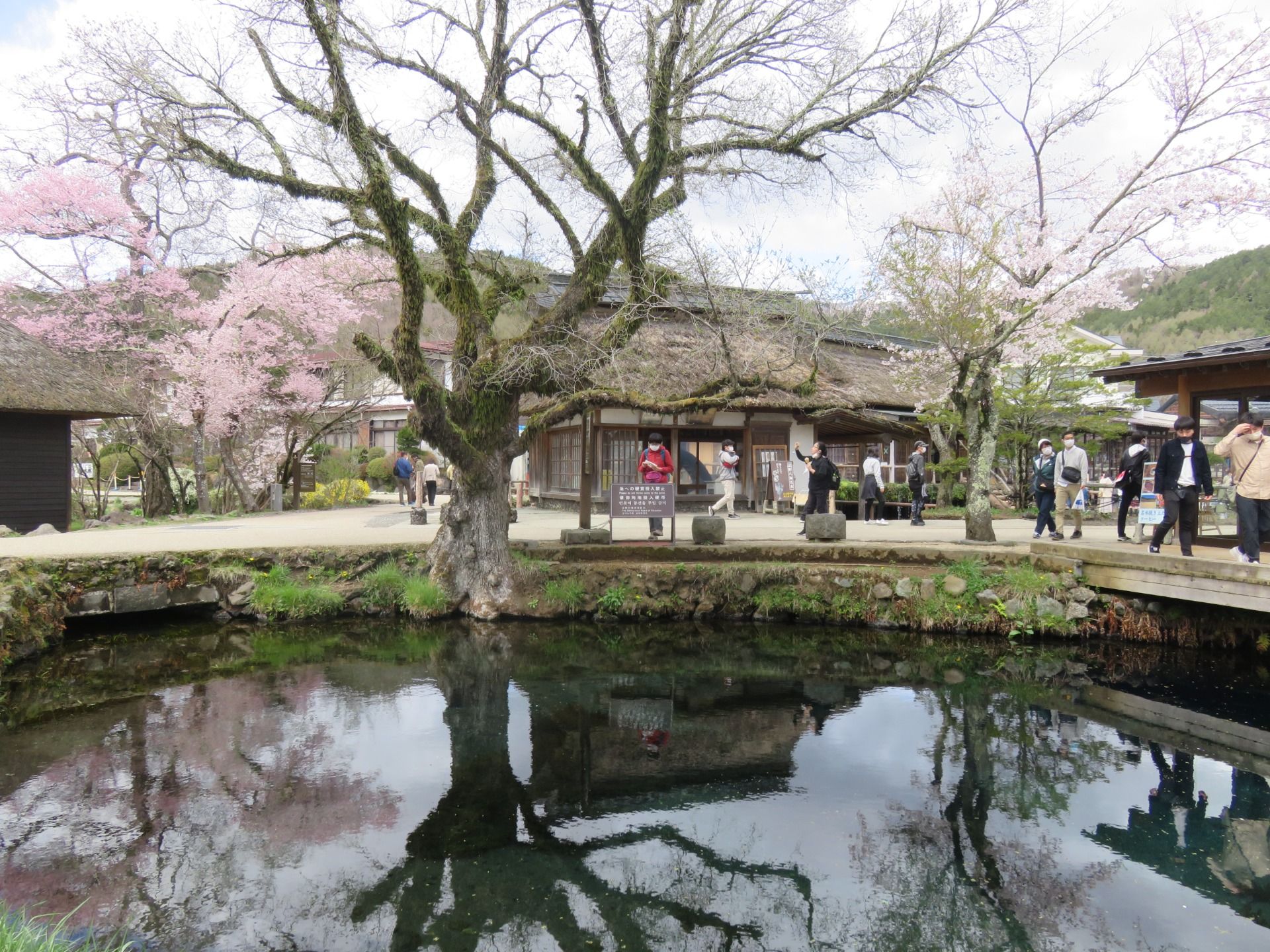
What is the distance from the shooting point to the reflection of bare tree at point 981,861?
374 centimetres

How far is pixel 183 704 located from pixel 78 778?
1620 mm

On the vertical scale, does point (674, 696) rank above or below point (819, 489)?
below

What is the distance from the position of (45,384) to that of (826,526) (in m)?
13.7

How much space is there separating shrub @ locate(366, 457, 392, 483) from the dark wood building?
14.7 metres

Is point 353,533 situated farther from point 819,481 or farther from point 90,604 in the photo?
point 819,481

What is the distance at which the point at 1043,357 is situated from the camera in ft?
53.2

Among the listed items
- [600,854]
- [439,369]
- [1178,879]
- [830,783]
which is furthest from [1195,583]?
[439,369]

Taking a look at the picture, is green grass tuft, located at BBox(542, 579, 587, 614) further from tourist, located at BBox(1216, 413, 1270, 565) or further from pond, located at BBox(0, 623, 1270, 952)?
tourist, located at BBox(1216, 413, 1270, 565)

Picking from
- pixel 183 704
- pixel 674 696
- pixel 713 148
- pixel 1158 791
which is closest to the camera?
pixel 1158 791

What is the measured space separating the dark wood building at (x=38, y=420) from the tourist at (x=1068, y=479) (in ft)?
51.8

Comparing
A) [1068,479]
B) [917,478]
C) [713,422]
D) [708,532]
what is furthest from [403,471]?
[1068,479]

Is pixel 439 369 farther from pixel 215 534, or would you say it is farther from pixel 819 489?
pixel 819 489

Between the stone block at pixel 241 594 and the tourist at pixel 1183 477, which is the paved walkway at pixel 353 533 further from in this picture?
the tourist at pixel 1183 477

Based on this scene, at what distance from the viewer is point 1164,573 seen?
830cm
